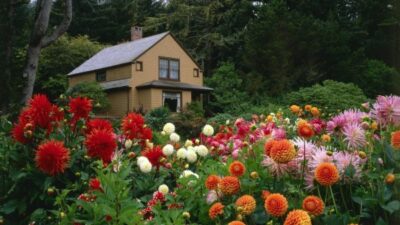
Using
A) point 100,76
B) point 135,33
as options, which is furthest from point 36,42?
point 135,33

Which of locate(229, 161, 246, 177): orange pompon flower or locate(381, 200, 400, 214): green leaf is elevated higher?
locate(229, 161, 246, 177): orange pompon flower

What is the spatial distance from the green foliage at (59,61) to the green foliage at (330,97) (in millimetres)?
15000

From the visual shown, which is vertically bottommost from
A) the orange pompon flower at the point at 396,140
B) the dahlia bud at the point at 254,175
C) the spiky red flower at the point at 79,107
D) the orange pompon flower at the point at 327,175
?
the dahlia bud at the point at 254,175

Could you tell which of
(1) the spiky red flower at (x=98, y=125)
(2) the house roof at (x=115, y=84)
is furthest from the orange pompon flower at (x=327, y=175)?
(2) the house roof at (x=115, y=84)

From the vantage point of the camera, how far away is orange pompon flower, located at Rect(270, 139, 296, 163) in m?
1.72

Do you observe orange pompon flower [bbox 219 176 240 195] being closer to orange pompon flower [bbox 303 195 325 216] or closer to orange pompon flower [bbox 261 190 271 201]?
orange pompon flower [bbox 261 190 271 201]

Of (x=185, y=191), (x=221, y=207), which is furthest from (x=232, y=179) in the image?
(x=185, y=191)

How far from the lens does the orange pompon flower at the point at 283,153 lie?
1.72 m

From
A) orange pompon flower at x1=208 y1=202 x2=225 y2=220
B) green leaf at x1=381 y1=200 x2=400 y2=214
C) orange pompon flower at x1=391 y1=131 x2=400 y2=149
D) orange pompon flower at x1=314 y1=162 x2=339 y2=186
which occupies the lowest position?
orange pompon flower at x1=208 y1=202 x2=225 y2=220

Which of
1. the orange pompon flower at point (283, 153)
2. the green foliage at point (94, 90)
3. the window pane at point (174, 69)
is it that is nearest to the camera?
the orange pompon flower at point (283, 153)

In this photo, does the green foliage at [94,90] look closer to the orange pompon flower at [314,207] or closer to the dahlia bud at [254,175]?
the dahlia bud at [254,175]

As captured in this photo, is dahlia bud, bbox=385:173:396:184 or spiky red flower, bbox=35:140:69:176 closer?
dahlia bud, bbox=385:173:396:184

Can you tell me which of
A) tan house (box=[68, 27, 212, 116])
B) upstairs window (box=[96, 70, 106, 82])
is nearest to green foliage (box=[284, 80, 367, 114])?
tan house (box=[68, 27, 212, 116])

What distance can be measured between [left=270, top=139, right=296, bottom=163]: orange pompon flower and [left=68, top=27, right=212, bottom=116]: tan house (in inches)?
924
